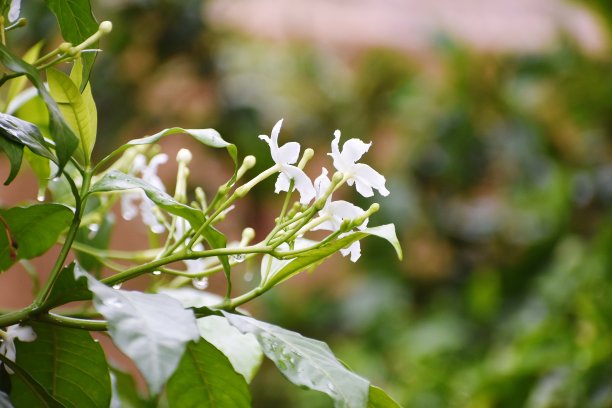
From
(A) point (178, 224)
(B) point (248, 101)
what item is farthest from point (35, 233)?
(B) point (248, 101)

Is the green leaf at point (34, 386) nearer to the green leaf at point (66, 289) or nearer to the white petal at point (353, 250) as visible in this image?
the green leaf at point (66, 289)

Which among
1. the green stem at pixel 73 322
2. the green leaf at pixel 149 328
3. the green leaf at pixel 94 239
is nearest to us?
the green leaf at pixel 149 328

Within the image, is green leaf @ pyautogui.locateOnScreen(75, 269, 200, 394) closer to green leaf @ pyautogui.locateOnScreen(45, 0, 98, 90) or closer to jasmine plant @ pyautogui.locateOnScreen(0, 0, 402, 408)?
jasmine plant @ pyautogui.locateOnScreen(0, 0, 402, 408)

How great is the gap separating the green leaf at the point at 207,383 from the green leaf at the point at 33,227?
11 centimetres

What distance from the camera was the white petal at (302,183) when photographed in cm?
47

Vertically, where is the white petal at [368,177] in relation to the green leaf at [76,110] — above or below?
above

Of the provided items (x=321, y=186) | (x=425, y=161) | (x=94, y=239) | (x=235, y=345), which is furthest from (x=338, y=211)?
(x=425, y=161)

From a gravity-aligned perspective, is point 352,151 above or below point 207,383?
above

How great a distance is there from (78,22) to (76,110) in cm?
4

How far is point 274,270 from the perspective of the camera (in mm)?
502

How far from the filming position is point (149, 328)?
0.35m

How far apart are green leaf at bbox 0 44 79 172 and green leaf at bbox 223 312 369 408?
0.10m

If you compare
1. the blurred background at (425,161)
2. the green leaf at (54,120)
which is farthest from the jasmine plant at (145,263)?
the blurred background at (425,161)

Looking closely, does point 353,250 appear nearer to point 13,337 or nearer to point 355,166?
point 355,166
